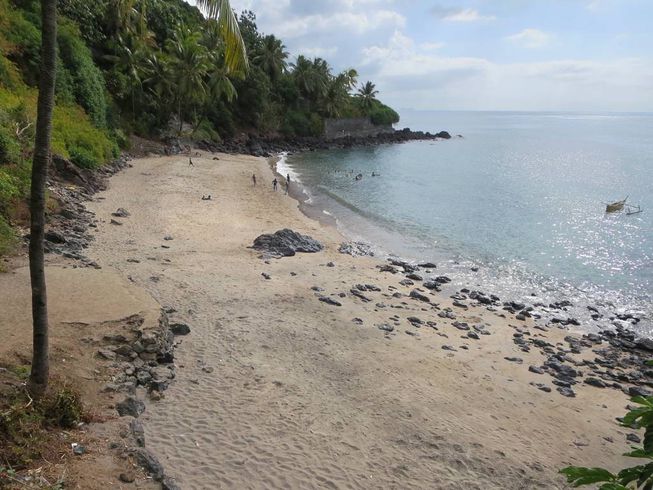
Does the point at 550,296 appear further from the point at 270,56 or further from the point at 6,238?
the point at 270,56

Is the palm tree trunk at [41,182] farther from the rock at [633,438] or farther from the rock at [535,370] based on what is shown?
the rock at [535,370]

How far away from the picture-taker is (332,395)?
10648 mm

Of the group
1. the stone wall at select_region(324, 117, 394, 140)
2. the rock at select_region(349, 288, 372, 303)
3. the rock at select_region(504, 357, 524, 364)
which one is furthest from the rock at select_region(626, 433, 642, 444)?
the stone wall at select_region(324, 117, 394, 140)

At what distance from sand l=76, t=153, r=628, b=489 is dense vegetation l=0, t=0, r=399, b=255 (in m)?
6.22

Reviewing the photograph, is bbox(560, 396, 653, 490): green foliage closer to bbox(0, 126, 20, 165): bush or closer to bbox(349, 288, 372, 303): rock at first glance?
bbox(349, 288, 372, 303): rock

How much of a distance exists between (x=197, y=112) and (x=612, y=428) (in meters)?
60.2

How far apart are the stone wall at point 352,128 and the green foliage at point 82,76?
172 ft

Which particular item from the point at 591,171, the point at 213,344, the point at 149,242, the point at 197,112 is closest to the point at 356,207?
the point at 149,242

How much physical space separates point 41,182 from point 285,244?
1554 cm

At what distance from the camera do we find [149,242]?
20.0m

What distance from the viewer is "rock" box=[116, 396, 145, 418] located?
8.29 m

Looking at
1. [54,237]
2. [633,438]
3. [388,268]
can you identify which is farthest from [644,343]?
[54,237]

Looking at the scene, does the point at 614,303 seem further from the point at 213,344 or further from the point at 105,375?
the point at 105,375

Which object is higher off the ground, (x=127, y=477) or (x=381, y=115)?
(x=381, y=115)
